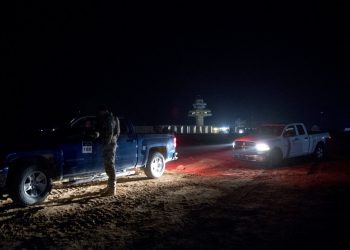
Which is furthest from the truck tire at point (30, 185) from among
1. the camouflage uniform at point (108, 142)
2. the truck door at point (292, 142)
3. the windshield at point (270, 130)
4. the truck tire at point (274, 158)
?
the truck door at point (292, 142)

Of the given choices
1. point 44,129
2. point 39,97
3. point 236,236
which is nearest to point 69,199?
point 44,129

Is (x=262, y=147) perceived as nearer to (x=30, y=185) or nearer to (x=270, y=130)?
(x=270, y=130)

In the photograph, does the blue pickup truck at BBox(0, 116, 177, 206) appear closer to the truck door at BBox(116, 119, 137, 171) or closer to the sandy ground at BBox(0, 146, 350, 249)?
the truck door at BBox(116, 119, 137, 171)

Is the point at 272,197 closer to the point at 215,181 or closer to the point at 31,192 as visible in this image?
the point at 215,181

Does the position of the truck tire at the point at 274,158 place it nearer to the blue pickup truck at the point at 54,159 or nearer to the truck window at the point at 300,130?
the truck window at the point at 300,130

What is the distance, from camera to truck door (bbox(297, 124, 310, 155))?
585 inches

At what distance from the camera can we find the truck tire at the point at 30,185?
7086 mm

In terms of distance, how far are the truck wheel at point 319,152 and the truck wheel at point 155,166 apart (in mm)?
8181

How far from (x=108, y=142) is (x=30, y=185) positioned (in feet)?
6.36

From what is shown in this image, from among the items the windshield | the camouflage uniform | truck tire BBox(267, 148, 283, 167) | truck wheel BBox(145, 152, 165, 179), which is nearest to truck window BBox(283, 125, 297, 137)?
the windshield

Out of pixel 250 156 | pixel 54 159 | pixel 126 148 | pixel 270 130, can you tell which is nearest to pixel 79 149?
Result: pixel 54 159

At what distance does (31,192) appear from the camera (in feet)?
24.3

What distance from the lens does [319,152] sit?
53.4 feet

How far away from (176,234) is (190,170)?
7.88 metres
